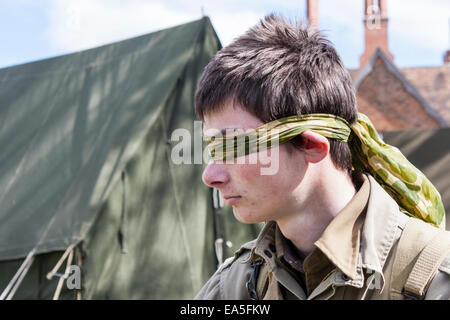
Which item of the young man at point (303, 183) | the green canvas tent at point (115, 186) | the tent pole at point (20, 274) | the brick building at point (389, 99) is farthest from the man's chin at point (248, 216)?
the brick building at point (389, 99)

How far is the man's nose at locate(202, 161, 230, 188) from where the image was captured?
1.74m

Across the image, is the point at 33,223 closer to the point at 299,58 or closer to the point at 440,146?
the point at 440,146

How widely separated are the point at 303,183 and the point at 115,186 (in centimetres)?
329

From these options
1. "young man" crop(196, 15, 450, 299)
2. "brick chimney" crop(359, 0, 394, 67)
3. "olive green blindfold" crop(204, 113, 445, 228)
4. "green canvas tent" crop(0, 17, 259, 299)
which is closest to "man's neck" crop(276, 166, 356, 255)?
"young man" crop(196, 15, 450, 299)

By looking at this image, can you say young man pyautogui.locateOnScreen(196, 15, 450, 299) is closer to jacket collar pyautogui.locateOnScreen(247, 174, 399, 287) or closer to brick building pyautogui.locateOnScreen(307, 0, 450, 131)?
jacket collar pyautogui.locateOnScreen(247, 174, 399, 287)

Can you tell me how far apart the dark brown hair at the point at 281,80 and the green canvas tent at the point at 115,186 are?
3.00 meters

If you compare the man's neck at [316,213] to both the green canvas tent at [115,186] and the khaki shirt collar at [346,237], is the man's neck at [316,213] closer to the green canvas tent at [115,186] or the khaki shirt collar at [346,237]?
the khaki shirt collar at [346,237]

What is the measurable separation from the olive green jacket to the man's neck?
54mm

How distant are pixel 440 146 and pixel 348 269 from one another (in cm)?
402

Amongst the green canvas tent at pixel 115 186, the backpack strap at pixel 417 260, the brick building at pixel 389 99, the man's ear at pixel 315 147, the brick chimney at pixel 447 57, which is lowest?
the backpack strap at pixel 417 260

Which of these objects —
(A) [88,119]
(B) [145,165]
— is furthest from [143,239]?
(A) [88,119]

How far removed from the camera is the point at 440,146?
5.39 m

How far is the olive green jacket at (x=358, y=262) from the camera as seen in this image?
1.60 metres
